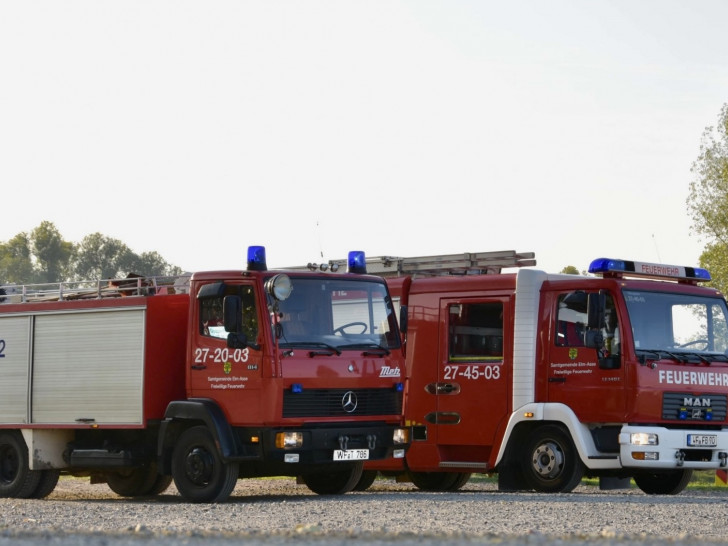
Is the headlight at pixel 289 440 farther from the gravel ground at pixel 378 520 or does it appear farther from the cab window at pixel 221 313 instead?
the cab window at pixel 221 313

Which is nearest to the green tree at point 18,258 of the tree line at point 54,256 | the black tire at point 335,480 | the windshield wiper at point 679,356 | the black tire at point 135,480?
the tree line at point 54,256

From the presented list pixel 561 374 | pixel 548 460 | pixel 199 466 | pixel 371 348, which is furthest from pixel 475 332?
pixel 199 466

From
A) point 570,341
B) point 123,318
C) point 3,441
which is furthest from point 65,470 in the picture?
point 570,341

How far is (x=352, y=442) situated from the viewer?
1530 cm

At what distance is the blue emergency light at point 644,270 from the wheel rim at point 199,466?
5.37 meters

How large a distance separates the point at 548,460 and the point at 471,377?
5.00 ft

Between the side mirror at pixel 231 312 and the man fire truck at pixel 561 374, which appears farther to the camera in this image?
the man fire truck at pixel 561 374

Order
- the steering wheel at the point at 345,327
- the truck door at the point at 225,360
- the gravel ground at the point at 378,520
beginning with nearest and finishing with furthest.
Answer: the gravel ground at the point at 378,520, the truck door at the point at 225,360, the steering wheel at the point at 345,327

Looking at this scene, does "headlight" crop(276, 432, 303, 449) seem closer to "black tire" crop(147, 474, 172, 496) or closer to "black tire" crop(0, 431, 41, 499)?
"black tire" crop(147, 474, 172, 496)

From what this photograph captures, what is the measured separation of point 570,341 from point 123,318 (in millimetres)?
5661

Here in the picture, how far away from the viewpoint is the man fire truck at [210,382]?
14.9 meters

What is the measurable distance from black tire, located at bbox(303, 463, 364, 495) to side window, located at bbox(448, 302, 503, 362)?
205 cm

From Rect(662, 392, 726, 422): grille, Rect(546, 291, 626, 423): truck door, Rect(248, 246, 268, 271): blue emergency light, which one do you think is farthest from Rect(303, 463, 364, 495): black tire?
Rect(662, 392, 726, 422): grille

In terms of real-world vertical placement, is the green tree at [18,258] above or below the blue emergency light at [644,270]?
above
